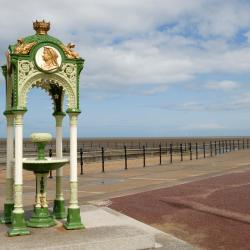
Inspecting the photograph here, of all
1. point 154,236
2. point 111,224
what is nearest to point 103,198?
point 111,224

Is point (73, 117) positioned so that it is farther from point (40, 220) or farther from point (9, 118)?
point (40, 220)

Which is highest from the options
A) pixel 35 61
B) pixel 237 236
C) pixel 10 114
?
pixel 35 61

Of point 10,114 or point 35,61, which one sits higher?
point 35,61

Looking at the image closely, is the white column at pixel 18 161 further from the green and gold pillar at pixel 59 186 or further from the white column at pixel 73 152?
the green and gold pillar at pixel 59 186

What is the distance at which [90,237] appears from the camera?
23.3ft

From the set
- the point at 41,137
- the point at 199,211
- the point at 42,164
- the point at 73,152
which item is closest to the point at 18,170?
the point at 42,164

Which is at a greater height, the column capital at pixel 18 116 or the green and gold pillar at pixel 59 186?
the column capital at pixel 18 116

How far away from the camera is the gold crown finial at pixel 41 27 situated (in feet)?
26.4

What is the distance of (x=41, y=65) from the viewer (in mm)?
7824

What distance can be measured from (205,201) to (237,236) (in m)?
3.52

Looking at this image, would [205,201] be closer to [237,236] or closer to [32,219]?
[237,236]

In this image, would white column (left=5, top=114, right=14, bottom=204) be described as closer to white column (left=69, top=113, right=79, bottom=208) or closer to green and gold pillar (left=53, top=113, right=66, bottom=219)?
green and gold pillar (left=53, top=113, right=66, bottom=219)

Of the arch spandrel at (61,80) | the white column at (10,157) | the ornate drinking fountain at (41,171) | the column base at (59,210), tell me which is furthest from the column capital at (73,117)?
the column base at (59,210)

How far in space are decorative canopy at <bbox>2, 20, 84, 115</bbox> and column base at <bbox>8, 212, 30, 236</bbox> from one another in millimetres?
1759
